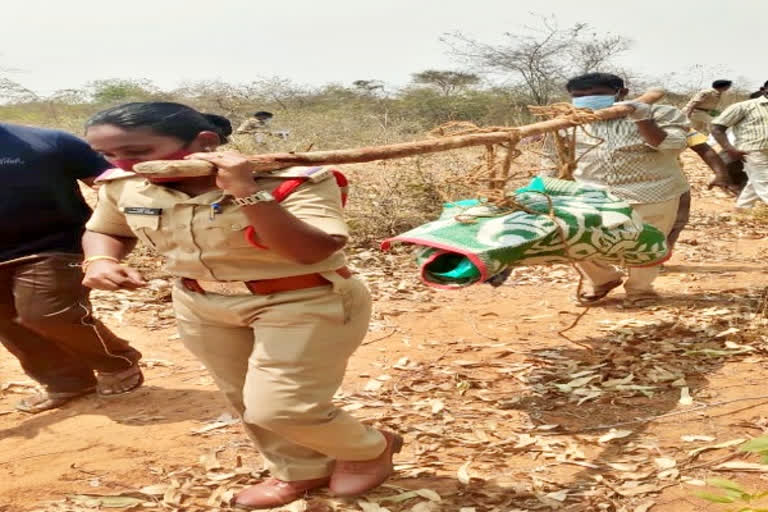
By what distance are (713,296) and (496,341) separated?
1.85 meters

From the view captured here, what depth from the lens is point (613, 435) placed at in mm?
3740

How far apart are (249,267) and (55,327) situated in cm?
198

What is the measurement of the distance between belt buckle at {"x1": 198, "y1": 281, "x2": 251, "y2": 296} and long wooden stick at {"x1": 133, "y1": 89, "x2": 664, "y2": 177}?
40cm

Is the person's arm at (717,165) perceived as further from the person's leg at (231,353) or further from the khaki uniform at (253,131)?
the khaki uniform at (253,131)

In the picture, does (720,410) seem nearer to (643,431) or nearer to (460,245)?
(643,431)

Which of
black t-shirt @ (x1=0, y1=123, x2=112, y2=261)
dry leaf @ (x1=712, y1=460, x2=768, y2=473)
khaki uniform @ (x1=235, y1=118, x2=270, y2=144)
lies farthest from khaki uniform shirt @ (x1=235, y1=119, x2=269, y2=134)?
dry leaf @ (x1=712, y1=460, x2=768, y2=473)

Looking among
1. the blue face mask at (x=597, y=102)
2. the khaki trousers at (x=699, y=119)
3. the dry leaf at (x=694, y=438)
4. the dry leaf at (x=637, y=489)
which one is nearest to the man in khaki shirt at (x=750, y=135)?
the blue face mask at (x=597, y=102)

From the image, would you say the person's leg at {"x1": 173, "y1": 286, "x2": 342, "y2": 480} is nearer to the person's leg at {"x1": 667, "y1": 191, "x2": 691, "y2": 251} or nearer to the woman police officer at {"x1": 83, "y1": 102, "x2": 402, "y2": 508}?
the woman police officer at {"x1": 83, "y1": 102, "x2": 402, "y2": 508}

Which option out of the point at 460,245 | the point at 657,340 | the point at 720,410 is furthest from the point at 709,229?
the point at 460,245

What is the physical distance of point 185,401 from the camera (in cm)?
453

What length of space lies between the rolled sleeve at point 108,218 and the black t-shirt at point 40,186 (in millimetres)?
1276

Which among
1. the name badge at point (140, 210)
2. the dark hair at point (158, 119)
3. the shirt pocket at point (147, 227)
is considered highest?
the dark hair at point (158, 119)

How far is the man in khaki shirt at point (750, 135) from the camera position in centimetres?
844

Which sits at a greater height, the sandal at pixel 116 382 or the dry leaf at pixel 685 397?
the dry leaf at pixel 685 397
